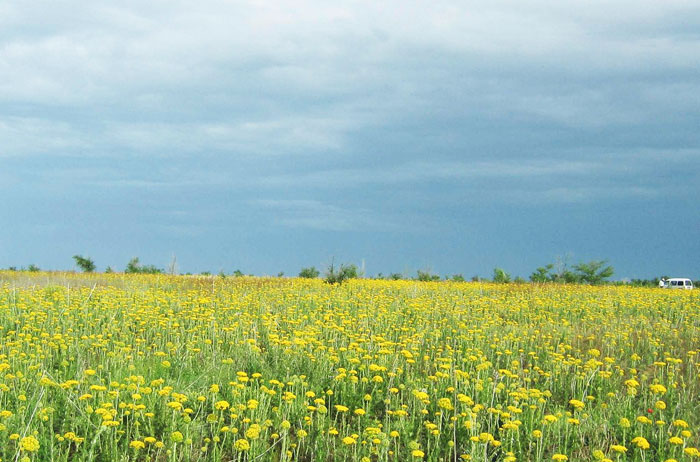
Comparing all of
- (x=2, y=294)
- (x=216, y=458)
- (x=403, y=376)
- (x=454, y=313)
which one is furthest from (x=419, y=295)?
(x=216, y=458)

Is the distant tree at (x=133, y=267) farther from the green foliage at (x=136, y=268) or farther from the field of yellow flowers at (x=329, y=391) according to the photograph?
the field of yellow flowers at (x=329, y=391)

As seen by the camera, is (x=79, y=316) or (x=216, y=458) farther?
(x=79, y=316)

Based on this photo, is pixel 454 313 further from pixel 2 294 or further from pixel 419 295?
pixel 2 294

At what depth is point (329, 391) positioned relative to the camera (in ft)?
19.6

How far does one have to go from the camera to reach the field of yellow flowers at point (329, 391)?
5438 mm

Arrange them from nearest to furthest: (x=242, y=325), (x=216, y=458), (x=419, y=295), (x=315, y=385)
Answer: (x=216, y=458) → (x=315, y=385) → (x=242, y=325) → (x=419, y=295)

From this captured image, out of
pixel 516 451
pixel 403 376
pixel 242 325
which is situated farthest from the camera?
pixel 242 325

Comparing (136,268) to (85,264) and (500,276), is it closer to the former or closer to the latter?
(85,264)

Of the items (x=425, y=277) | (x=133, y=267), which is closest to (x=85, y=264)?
(x=133, y=267)

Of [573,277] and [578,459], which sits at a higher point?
[573,277]

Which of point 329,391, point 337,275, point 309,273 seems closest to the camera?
point 329,391

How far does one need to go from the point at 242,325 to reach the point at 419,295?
7.77 m

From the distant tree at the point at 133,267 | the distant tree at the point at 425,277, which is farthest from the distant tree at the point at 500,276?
the distant tree at the point at 133,267

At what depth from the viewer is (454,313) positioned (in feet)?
41.3
